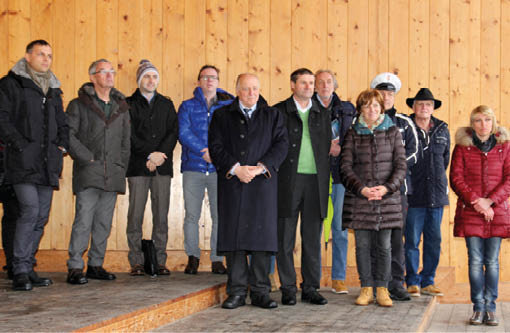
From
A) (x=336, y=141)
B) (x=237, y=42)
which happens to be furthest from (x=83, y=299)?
(x=237, y=42)

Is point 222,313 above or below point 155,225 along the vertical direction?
below

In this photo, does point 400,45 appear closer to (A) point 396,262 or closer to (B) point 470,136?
(B) point 470,136

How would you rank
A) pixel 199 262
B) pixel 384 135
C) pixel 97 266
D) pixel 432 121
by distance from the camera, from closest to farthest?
pixel 384 135 < pixel 97 266 < pixel 432 121 < pixel 199 262

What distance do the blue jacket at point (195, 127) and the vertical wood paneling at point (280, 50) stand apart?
0.65 meters

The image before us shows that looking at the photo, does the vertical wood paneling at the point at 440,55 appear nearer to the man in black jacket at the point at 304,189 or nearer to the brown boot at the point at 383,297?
the brown boot at the point at 383,297

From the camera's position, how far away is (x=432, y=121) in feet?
15.6

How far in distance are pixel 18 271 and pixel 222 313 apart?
1278mm

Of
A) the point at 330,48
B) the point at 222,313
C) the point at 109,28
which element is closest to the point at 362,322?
the point at 222,313

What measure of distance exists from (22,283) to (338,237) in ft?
7.07

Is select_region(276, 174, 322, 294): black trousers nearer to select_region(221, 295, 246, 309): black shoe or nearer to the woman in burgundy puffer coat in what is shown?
select_region(221, 295, 246, 309): black shoe

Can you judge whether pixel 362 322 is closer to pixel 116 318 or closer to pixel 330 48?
pixel 116 318

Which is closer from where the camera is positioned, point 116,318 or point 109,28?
point 116,318

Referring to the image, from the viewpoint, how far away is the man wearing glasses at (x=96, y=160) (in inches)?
168

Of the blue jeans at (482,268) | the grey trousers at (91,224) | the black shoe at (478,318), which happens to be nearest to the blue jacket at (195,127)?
the grey trousers at (91,224)
